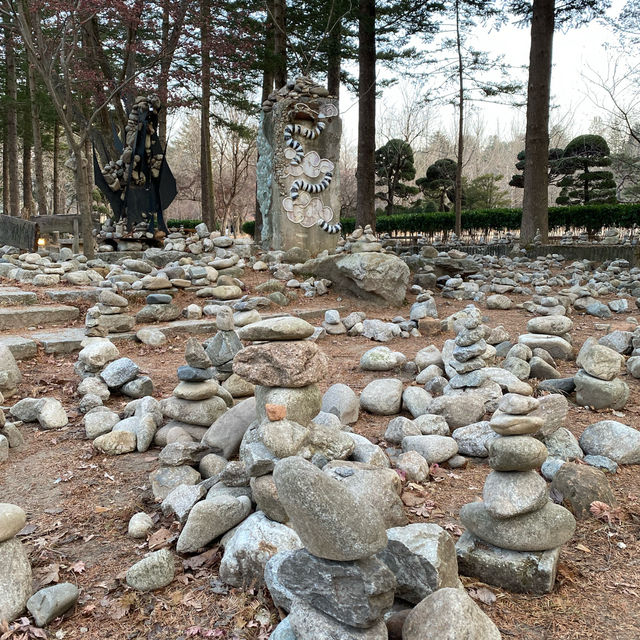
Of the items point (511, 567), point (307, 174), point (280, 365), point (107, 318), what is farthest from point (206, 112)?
point (511, 567)

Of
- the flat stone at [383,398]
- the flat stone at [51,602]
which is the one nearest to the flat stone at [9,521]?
the flat stone at [51,602]

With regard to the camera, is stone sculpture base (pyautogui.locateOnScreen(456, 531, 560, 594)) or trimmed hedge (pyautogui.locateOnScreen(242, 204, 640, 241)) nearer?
stone sculpture base (pyautogui.locateOnScreen(456, 531, 560, 594))

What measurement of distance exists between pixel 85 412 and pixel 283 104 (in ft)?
24.1

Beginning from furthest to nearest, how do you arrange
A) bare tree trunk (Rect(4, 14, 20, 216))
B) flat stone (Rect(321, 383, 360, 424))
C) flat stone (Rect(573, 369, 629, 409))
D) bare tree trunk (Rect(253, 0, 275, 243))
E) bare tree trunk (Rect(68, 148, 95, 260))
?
bare tree trunk (Rect(4, 14, 20, 216)) → bare tree trunk (Rect(253, 0, 275, 243)) → bare tree trunk (Rect(68, 148, 95, 260)) → flat stone (Rect(573, 369, 629, 409)) → flat stone (Rect(321, 383, 360, 424))

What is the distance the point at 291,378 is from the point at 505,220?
18.9 m

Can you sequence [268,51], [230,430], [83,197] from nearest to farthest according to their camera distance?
1. [230,430]
2. [83,197]
3. [268,51]

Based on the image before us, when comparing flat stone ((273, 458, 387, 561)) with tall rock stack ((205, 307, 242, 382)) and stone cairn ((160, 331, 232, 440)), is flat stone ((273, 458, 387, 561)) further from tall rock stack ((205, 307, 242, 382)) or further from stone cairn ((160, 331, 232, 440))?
tall rock stack ((205, 307, 242, 382))

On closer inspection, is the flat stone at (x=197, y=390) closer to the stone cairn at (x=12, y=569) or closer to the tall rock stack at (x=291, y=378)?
the tall rock stack at (x=291, y=378)

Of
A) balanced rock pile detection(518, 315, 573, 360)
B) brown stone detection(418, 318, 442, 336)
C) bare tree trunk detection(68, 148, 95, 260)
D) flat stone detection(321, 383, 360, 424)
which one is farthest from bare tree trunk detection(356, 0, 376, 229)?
flat stone detection(321, 383, 360, 424)

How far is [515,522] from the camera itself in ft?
6.94

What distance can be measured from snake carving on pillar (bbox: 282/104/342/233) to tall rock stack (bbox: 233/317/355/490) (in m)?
7.21

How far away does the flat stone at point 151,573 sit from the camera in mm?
2025

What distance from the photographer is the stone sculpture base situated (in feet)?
6.55

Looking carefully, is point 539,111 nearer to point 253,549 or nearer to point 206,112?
point 206,112
